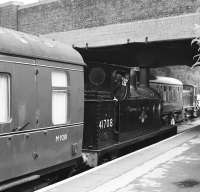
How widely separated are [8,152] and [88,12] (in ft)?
69.6

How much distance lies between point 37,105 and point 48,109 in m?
0.32

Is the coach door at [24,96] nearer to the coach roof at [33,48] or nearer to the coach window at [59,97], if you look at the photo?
the coach roof at [33,48]

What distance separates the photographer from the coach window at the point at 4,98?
6191 millimetres

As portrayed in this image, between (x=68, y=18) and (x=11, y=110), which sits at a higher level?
(x=68, y=18)

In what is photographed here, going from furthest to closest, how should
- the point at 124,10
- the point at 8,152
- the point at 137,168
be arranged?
1. the point at 124,10
2. the point at 137,168
3. the point at 8,152

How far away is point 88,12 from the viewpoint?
2662 centimetres

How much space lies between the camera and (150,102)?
1422 centimetres

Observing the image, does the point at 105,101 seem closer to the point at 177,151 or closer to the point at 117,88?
the point at 117,88

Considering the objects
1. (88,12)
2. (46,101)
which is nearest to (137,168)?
(46,101)

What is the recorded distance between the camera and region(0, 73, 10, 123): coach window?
20.3 feet

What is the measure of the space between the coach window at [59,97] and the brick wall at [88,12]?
14.4m

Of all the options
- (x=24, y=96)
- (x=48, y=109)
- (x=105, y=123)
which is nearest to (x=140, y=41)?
(x=105, y=123)

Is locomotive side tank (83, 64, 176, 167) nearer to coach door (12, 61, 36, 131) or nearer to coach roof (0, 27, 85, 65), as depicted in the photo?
coach roof (0, 27, 85, 65)

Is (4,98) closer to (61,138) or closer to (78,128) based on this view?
(61,138)
